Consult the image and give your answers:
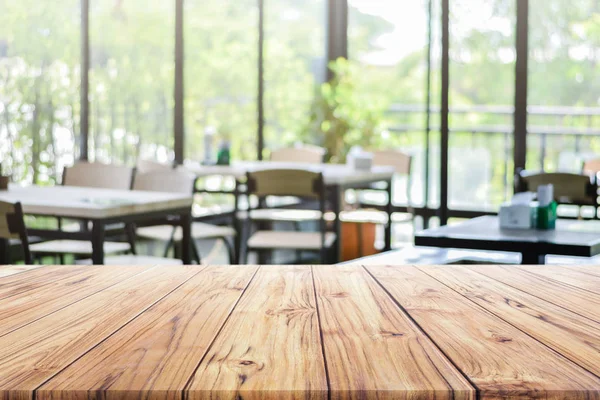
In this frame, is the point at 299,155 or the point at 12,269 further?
the point at 299,155

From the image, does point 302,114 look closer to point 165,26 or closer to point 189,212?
point 165,26

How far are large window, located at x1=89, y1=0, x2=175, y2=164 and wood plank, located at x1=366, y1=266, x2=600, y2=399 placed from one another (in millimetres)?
5549

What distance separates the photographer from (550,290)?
151 cm

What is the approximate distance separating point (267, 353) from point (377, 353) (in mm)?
129

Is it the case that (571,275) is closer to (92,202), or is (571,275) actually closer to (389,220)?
(92,202)

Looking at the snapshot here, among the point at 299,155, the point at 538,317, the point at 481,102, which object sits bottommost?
the point at 538,317

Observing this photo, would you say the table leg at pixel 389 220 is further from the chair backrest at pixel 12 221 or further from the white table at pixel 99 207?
the chair backrest at pixel 12 221

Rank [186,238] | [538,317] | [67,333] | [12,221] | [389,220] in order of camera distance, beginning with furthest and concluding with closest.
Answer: [389,220]
[186,238]
[12,221]
[538,317]
[67,333]

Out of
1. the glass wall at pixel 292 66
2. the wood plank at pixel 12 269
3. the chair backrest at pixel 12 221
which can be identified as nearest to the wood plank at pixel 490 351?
the wood plank at pixel 12 269

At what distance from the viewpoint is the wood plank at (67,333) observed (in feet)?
3.28

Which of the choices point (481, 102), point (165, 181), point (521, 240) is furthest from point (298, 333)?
point (481, 102)

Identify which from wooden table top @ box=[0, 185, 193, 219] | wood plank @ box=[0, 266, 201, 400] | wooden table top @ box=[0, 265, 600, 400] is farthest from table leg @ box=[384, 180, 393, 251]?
wood plank @ box=[0, 266, 201, 400]

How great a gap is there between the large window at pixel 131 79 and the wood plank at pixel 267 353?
5501 mm

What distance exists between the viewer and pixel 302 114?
780 centimetres
